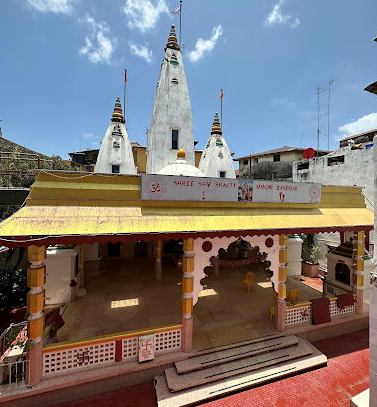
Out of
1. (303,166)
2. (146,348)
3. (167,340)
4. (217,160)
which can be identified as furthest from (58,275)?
(303,166)

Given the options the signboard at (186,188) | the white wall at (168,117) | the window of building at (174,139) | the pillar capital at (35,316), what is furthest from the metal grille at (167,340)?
the window of building at (174,139)

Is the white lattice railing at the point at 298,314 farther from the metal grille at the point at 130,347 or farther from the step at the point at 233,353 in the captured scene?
the metal grille at the point at 130,347

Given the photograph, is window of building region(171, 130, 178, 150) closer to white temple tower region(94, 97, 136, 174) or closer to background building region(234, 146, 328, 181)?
white temple tower region(94, 97, 136, 174)

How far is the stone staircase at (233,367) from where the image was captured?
572 centimetres

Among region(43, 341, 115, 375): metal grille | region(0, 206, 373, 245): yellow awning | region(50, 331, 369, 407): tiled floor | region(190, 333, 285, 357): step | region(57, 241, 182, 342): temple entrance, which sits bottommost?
region(50, 331, 369, 407): tiled floor

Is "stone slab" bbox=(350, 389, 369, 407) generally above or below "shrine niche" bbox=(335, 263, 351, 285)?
below

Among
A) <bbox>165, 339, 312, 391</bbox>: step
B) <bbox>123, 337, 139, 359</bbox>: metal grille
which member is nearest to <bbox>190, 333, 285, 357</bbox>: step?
<bbox>165, 339, 312, 391</bbox>: step

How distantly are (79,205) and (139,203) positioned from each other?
5.71 feet

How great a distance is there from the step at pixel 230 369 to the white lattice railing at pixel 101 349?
801mm

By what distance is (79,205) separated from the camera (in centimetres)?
634

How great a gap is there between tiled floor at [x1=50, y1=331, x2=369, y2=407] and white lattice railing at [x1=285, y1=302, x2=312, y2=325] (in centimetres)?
147

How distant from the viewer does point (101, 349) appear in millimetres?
6102

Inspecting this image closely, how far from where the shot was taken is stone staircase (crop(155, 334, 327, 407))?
5722mm

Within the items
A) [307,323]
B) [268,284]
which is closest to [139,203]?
[307,323]
